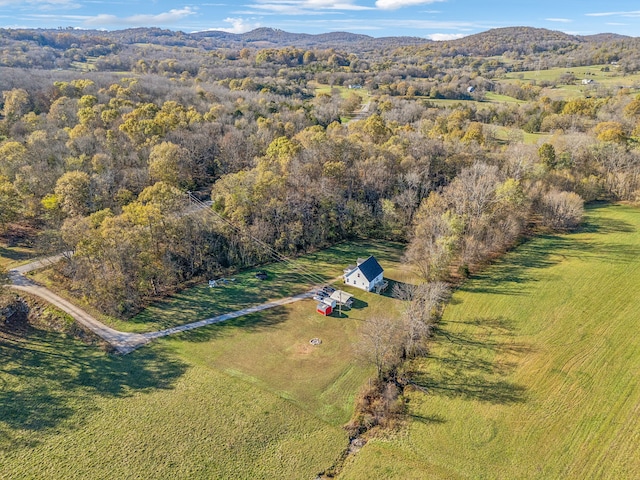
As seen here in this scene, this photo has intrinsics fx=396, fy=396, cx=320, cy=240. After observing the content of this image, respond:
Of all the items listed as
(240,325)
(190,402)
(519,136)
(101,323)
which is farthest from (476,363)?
(519,136)

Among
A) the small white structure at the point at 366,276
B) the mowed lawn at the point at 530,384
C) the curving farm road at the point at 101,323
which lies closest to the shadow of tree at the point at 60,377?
the curving farm road at the point at 101,323

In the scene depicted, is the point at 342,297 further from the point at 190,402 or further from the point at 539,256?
the point at 539,256

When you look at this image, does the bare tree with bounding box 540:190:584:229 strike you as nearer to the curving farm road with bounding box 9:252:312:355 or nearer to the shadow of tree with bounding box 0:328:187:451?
the curving farm road with bounding box 9:252:312:355

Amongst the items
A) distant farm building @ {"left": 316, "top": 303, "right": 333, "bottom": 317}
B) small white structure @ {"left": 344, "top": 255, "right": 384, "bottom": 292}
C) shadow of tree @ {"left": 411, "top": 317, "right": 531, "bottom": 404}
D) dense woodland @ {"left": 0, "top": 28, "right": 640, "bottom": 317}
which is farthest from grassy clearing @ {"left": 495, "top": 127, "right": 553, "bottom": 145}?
distant farm building @ {"left": 316, "top": 303, "right": 333, "bottom": 317}

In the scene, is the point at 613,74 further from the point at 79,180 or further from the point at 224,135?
the point at 79,180

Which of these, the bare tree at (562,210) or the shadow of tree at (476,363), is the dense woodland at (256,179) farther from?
the shadow of tree at (476,363)

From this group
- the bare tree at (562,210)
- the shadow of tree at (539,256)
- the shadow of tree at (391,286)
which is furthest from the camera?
the bare tree at (562,210)

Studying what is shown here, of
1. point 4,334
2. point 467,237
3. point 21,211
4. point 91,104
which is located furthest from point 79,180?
point 467,237

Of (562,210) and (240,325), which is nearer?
(240,325)
